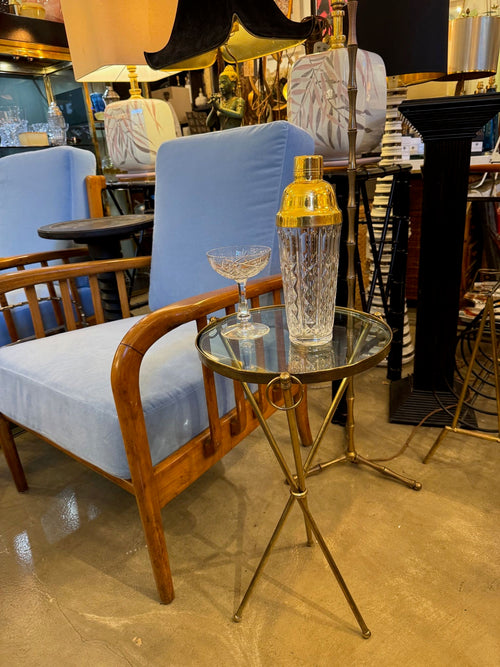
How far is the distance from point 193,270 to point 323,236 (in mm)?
575

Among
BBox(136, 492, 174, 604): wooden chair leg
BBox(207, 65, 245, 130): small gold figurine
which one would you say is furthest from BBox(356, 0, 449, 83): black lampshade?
BBox(136, 492, 174, 604): wooden chair leg

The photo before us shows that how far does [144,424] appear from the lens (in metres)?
0.84

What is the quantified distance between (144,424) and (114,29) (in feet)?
4.08

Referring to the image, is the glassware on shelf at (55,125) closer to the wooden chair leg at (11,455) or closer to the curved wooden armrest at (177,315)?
the wooden chair leg at (11,455)

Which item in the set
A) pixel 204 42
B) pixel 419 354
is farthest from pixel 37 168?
pixel 419 354

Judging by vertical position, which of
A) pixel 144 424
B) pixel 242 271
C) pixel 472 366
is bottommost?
pixel 472 366

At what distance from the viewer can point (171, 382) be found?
3.06 feet

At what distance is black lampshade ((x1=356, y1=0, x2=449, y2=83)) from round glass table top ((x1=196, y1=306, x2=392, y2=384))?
73 centimetres

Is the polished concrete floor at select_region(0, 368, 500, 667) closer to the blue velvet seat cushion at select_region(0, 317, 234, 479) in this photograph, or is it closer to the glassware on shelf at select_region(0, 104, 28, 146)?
the blue velvet seat cushion at select_region(0, 317, 234, 479)

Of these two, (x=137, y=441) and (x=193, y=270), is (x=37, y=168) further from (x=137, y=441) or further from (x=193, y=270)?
(x=137, y=441)

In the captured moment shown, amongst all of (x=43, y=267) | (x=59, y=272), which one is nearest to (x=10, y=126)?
(x=43, y=267)

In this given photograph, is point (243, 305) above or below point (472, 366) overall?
above

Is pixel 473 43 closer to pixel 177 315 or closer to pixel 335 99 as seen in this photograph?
pixel 335 99

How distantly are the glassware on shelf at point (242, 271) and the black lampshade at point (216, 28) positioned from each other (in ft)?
2.19
